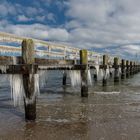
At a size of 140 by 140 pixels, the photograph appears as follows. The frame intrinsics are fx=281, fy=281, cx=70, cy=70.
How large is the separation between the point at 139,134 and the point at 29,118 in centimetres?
320

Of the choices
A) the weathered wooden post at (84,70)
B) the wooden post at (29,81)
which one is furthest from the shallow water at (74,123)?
the weathered wooden post at (84,70)

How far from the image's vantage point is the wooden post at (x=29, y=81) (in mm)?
8008

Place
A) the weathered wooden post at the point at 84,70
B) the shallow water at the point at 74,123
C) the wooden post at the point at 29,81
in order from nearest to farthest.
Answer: the shallow water at the point at 74,123 → the wooden post at the point at 29,81 → the weathered wooden post at the point at 84,70

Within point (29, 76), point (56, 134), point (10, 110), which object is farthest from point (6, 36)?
point (56, 134)

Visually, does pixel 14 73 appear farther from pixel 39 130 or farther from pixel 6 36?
pixel 6 36

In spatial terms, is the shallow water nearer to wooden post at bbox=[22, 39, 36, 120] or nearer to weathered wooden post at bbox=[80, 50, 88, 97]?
wooden post at bbox=[22, 39, 36, 120]

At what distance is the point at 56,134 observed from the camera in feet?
22.5

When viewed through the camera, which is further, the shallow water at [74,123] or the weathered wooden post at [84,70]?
the weathered wooden post at [84,70]

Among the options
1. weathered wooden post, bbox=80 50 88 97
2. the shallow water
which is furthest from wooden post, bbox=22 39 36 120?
weathered wooden post, bbox=80 50 88 97

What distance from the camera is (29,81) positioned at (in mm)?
8055

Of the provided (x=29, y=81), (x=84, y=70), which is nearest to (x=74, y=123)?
(x=29, y=81)

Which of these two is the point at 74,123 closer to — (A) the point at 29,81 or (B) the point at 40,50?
(A) the point at 29,81

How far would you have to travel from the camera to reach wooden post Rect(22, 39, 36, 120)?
26.3 ft

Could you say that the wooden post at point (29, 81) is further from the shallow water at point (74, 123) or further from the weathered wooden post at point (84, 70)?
the weathered wooden post at point (84, 70)
